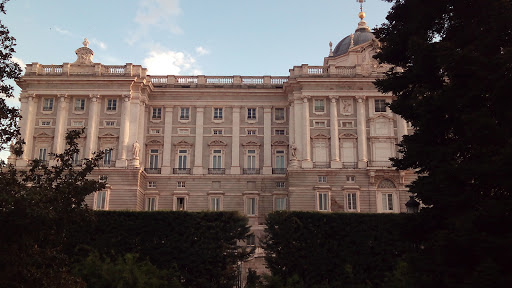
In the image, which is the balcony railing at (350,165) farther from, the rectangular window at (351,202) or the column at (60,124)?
the column at (60,124)

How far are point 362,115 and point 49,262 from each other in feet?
125

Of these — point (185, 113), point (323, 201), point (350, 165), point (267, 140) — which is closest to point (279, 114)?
point (267, 140)

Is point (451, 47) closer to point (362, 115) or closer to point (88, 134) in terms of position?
point (362, 115)

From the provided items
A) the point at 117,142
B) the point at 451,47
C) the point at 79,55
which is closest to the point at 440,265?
the point at 451,47

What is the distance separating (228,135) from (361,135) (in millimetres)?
12596

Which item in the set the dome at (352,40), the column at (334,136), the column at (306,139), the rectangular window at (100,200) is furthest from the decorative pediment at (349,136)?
the rectangular window at (100,200)

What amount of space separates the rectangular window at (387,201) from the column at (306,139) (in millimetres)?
6990

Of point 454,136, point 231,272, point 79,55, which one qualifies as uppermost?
point 79,55

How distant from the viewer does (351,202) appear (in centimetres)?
5116

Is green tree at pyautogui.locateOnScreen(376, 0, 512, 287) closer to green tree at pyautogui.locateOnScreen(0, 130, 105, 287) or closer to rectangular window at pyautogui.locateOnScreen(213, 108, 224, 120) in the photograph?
green tree at pyautogui.locateOnScreen(0, 130, 105, 287)

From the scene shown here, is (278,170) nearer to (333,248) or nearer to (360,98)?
(360,98)

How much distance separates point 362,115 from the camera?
53.8m

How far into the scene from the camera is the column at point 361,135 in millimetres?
52438

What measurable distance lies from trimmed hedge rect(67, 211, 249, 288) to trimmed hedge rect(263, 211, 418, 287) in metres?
2.20
